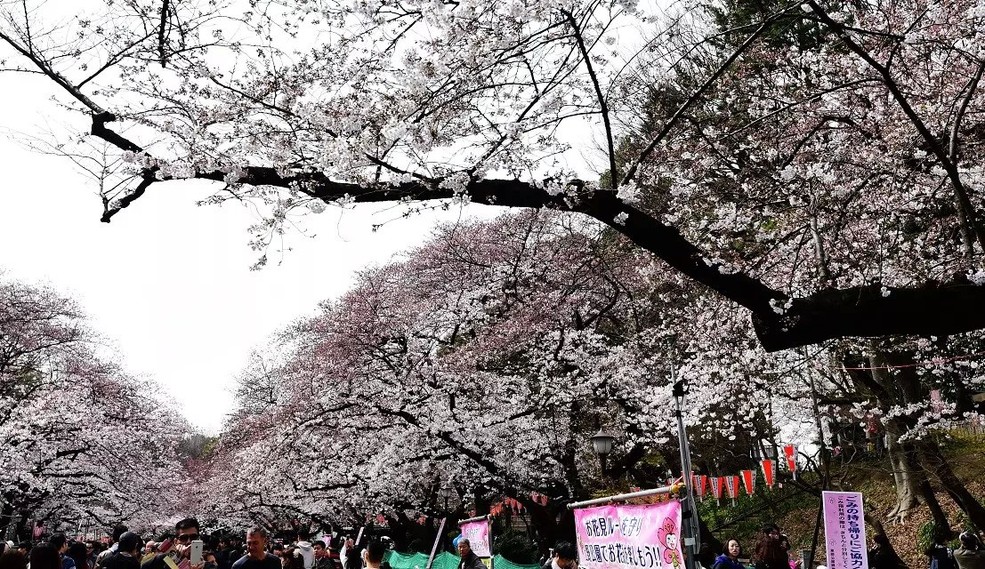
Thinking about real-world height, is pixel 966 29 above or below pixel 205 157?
above

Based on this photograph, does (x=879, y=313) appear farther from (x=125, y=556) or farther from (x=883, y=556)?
(x=883, y=556)

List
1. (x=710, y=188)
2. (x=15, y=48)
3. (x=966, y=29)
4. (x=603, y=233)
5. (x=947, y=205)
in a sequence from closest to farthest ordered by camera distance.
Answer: (x=15, y=48)
(x=966, y=29)
(x=947, y=205)
(x=710, y=188)
(x=603, y=233)

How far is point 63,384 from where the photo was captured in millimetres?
27422

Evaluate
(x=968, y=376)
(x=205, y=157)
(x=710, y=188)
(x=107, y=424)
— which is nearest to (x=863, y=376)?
(x=968, y=376)

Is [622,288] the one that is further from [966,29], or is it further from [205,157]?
[205,157]

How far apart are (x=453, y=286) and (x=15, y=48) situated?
16598 mm

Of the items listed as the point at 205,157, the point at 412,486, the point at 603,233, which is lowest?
the point at 412,486

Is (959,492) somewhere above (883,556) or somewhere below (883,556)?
above

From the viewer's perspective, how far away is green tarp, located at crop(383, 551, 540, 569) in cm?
1009

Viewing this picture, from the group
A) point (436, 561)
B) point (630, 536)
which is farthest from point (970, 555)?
point (436, 561)

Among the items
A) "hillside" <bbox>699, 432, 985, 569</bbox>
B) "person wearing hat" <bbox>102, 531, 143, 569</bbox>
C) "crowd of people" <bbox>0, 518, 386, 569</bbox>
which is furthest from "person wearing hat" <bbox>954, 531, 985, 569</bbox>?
"person wearing hat" <bbox>102, 531, 143, 569</bbox>

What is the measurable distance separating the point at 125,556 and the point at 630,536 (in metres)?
4.61

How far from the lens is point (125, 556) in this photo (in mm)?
6449

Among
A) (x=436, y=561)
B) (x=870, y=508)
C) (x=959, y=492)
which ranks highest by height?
(x=959, y=492)
